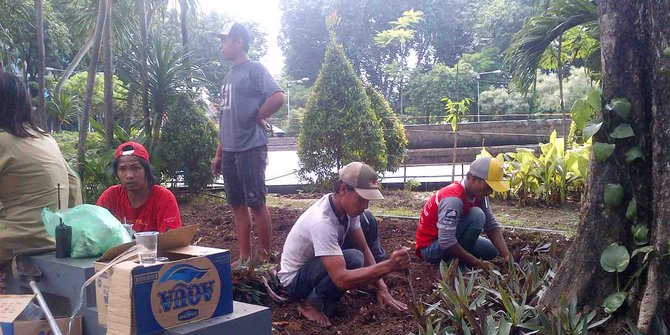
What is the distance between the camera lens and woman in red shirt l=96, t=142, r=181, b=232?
12.8ft

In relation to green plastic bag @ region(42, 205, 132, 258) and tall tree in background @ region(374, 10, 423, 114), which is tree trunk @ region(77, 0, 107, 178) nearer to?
green plastic bag @ region(42, 205, 132, 258)

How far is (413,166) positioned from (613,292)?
14.6 m

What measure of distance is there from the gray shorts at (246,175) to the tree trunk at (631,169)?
7.71 feet

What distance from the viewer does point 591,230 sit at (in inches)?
127

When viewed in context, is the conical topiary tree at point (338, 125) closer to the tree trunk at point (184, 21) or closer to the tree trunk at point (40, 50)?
the tree trunk at point (184, 21)

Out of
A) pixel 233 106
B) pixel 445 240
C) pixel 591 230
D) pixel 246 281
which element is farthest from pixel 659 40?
pixel 233 106

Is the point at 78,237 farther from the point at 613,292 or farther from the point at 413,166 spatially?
the point at 413,166

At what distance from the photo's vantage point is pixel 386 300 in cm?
400

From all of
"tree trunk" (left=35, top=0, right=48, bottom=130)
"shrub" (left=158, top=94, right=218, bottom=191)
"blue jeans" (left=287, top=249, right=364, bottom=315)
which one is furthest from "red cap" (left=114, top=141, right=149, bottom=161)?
"tree trunk" (left=35, top=0, right=48, bottom=130)

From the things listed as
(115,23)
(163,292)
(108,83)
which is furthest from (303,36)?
(163,292)

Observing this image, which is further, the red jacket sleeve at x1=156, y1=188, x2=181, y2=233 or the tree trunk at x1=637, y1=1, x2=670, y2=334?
the red jacket sleeve at x1=156, y1=188, x2=181, y2=233

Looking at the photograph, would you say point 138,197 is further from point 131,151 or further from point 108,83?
point 108,83

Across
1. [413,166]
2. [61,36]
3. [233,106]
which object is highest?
[61,36]

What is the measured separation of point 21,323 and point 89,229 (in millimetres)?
506
